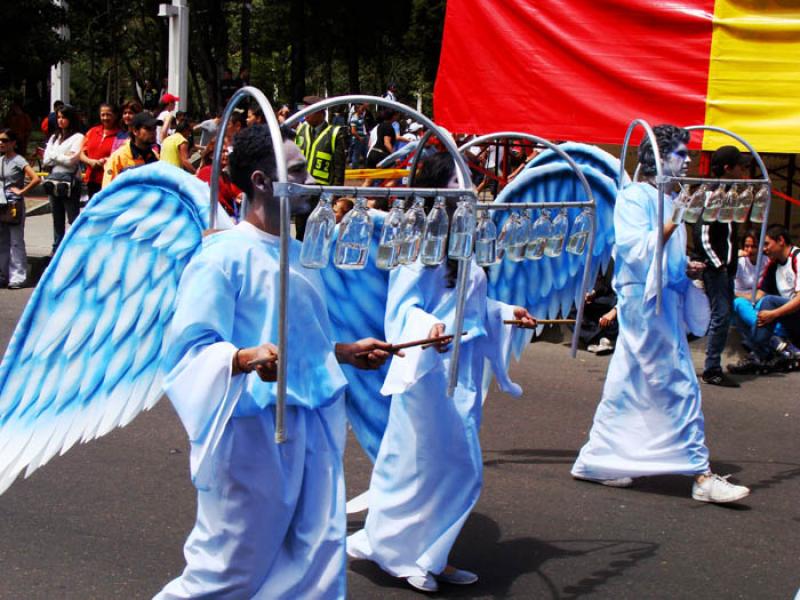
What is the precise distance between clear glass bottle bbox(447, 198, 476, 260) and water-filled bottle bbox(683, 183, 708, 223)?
1.94 meters

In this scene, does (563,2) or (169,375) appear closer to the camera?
(169,375)

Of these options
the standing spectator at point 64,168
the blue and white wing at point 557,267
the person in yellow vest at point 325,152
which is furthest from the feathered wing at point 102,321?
the standing spectator at point 64,168

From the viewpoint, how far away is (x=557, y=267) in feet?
19.0

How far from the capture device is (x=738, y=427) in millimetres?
6855

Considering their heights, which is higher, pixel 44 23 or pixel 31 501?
pixel 44 23

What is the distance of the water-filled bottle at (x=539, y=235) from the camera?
14.3ft

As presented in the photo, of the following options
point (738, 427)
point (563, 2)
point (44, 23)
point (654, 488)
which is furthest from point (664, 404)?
point (44, 23)

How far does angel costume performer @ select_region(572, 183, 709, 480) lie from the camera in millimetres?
5449

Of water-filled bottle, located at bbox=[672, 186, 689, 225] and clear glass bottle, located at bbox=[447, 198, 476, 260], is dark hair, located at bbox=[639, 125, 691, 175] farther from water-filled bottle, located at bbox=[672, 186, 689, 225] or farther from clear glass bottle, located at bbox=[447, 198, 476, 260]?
clear glass bottle, located at bbox=[447, 198, 476, 260]

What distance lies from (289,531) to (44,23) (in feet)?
59.6

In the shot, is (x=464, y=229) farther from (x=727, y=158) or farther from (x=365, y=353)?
(x=727, y=158)

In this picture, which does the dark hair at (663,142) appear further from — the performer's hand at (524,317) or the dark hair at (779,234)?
the dark hair at (779,234)

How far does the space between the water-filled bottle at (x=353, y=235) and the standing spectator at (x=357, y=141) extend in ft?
51.5

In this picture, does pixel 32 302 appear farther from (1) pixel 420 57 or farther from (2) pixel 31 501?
(1) pixel 420 57
